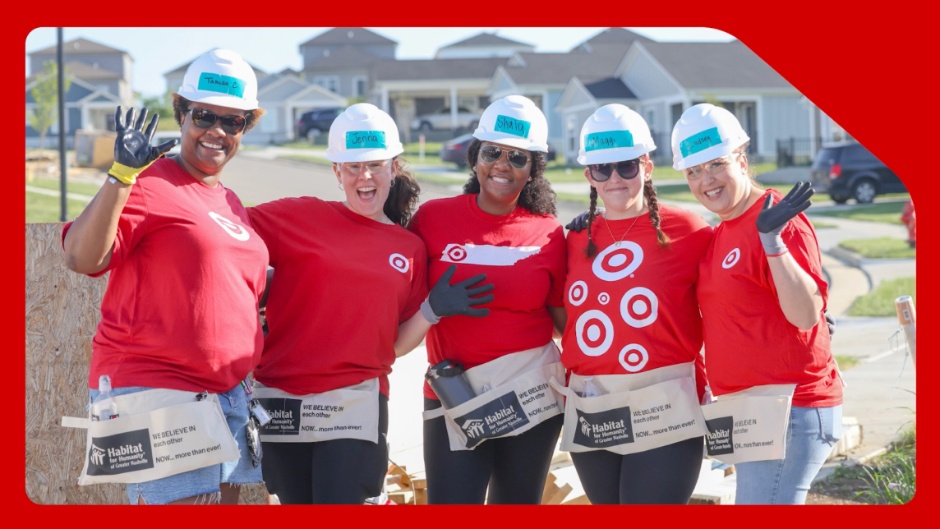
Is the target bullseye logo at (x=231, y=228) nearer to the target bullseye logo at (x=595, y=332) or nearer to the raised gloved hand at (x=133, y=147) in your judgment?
the raised gloved hand at (x=133, y=147)

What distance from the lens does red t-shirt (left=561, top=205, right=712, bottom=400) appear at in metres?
4.29

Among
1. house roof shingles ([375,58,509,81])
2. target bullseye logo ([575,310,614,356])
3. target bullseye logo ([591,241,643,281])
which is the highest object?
house roof shingles ([375,58,509,81])

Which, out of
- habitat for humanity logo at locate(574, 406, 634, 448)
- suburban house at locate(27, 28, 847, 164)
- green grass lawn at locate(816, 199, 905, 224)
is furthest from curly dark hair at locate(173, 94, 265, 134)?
suburban house at locate(27, 28, 847, 164)

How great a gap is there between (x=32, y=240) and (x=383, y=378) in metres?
2.25

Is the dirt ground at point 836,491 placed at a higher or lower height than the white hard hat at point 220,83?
lower

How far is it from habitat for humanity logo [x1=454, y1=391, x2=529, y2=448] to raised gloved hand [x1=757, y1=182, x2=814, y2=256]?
1.34 m

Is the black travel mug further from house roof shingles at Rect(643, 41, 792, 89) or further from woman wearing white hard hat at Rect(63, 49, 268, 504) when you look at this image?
house roof shingles at Rect(643, 41, 792, 89)

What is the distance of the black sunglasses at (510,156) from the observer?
471 cm

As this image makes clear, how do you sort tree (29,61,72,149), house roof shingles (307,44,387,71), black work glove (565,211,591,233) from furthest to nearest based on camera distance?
house roof shingles (307,44,387,71) → tree (29,61,72,149) → black work glove (565,211,591,233)

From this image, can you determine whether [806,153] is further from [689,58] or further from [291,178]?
[291,178]

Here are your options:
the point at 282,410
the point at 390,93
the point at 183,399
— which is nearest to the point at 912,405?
the point at 282,410

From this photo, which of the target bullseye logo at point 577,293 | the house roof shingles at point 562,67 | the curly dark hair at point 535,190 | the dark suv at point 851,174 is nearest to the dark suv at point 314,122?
the house roof shingles at point 562,67

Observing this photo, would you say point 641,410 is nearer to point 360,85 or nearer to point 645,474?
point 645,474

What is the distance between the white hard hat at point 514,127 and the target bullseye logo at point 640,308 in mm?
913
